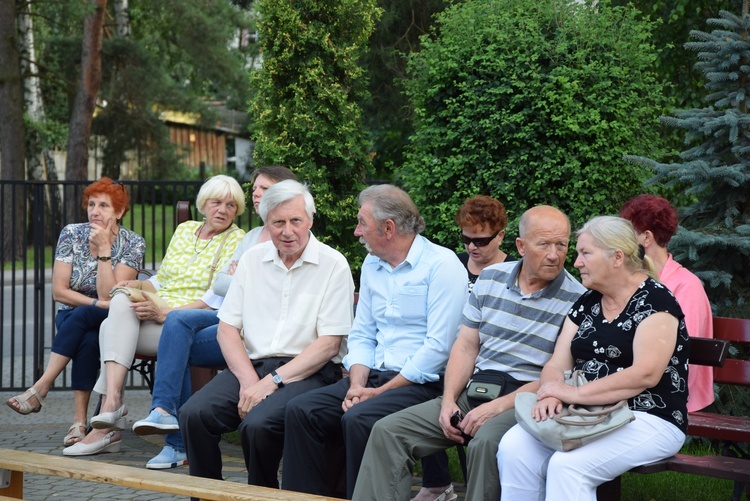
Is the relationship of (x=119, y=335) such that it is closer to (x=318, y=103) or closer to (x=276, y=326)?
(x=276, y=326)

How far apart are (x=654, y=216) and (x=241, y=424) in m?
2.20

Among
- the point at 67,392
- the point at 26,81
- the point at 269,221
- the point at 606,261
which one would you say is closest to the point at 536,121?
the point at 269,221

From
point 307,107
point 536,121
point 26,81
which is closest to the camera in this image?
point 536,121

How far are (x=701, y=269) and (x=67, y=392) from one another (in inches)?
224

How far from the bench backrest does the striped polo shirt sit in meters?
0.75

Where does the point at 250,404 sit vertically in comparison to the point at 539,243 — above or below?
below

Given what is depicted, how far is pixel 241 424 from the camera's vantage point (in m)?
4.91

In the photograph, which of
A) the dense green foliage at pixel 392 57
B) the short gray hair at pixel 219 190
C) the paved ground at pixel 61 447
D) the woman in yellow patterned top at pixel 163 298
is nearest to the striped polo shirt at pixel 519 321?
the paved ground at pixel 61 447

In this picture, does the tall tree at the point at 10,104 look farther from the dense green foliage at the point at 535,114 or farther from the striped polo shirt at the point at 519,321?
the striped polo shirt at the point at 519,321

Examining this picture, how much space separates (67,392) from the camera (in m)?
9.17

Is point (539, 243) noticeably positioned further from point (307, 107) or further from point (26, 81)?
point (26, 81)

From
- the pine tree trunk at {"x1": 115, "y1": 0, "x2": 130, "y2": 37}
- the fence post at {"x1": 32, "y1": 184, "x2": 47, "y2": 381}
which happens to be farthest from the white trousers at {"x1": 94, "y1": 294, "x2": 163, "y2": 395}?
the pine tree trunk at {"x1": 115, "y1": 0, "x2": 130, "y2": 37}

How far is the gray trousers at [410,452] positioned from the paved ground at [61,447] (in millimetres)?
1159

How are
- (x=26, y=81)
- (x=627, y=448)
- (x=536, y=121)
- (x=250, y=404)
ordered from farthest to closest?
(x=26, y=81)
(x=536, y=121)
(x=250, y=404)
(x=627, y=448)
